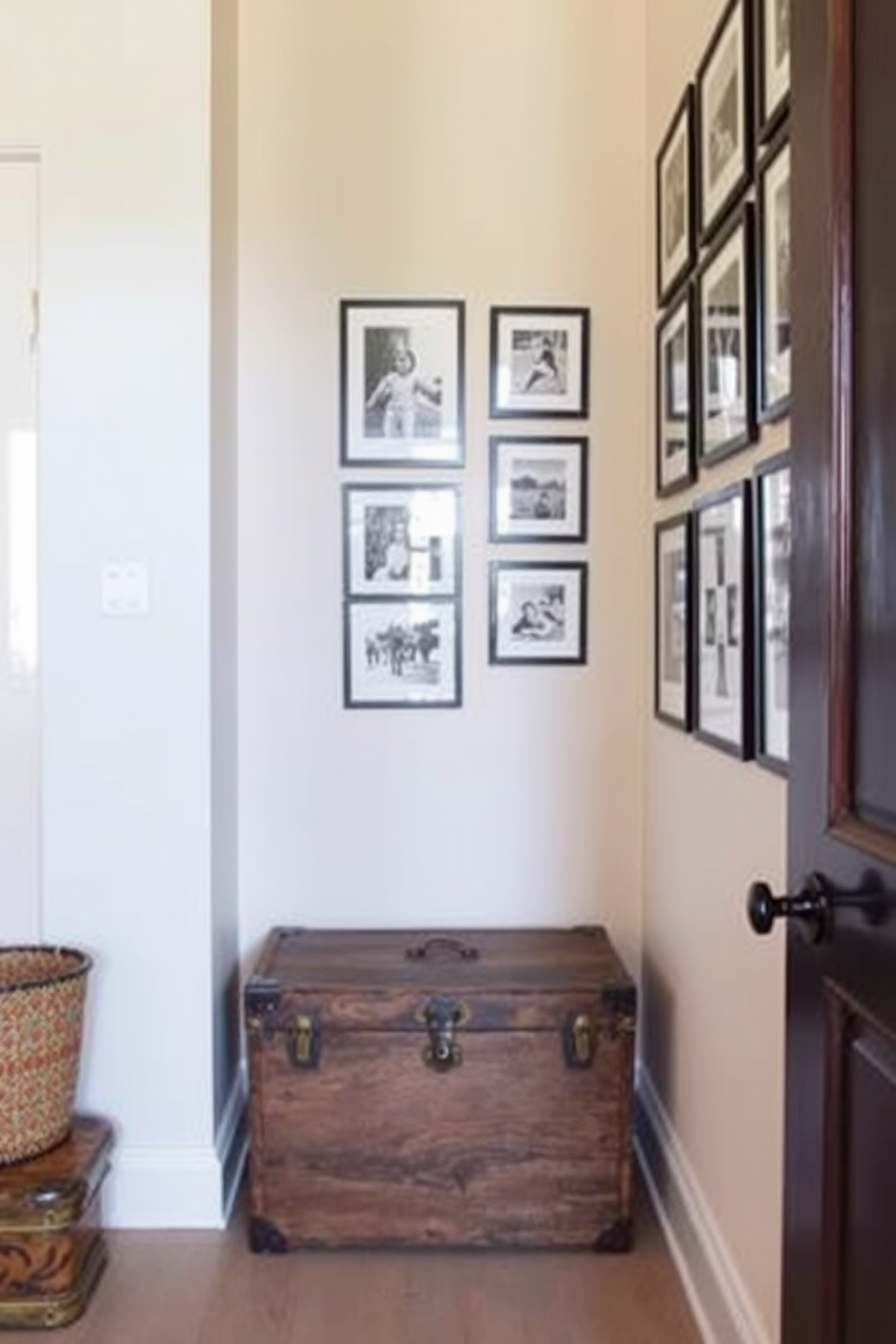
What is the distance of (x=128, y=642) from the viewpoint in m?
2.21

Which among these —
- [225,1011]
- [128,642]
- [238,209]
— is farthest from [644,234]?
[225,1011]

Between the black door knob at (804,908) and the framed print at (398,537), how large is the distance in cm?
160

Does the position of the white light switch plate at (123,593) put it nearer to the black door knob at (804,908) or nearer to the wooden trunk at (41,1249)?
the wooden trunk at (41,1249)

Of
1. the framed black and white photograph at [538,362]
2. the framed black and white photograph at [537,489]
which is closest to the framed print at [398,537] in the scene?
the framed black and white photograph at [537,489]

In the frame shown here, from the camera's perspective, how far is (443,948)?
2.36 metres

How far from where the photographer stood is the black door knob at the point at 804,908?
3.26 ft

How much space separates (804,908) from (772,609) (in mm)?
614

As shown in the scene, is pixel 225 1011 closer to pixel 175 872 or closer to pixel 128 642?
pixel 175 872

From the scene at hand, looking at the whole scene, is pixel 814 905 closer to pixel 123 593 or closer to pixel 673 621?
pixel 673 621

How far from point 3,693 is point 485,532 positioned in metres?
1.11

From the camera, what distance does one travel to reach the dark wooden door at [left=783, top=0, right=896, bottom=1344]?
2.89ft

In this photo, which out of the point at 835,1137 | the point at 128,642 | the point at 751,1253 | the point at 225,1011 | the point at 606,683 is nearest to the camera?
the point at 835,1137

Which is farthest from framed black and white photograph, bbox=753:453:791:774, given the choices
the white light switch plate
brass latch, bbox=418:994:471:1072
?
the white light switch plate

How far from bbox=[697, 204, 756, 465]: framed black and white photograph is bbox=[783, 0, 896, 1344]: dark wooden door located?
0.50 m
